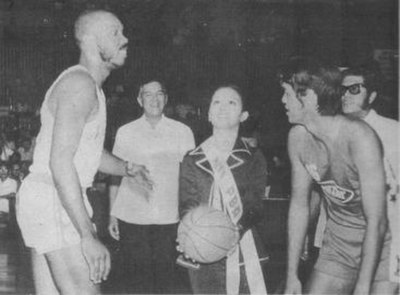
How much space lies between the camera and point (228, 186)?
2.00 meters

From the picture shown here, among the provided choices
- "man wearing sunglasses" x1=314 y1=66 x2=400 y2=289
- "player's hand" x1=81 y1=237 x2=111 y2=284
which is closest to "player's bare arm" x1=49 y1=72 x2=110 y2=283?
"player's hand" x1=81 y1=237 x2=111 y2=284

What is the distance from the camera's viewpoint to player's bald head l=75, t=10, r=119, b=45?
1.94m

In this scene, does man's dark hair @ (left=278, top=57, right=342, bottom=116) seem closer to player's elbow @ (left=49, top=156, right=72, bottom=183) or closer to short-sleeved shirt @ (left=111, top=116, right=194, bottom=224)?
short-sleeved shirt @ (left=111, top=116, right=194, bottom=224)

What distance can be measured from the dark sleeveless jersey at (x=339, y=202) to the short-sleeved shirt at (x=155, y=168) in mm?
406

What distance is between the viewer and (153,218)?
201 centimetres

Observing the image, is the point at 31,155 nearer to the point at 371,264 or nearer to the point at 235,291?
the point at 235,291

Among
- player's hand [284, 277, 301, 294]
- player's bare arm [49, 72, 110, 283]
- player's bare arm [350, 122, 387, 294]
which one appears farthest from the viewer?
player's hand [284, 277, 301, 294]

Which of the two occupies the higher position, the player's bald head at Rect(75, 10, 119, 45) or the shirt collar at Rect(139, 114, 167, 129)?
the player's bald head at Rect(75, 10, 119, 45)

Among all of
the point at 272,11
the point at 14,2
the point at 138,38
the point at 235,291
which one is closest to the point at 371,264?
the point at 235,291

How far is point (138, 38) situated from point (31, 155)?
0.50 meters

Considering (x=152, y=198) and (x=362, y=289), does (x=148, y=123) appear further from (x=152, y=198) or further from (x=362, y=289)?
(x=362, y=289)

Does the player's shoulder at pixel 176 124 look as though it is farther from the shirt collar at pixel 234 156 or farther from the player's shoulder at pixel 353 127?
the player's shoulder at pixel 353 127

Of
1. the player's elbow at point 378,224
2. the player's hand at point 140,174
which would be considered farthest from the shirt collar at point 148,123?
the player's elbow at point 378,224

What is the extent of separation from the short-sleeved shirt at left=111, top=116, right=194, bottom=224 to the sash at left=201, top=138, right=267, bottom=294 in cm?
10
